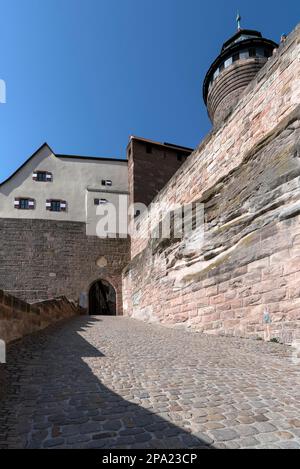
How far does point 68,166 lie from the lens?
23359mm

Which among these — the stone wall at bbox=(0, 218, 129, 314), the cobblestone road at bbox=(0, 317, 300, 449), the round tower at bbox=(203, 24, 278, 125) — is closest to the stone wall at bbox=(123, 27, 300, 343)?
the cobblestone road at bbox=(0, 317, 300, 449)

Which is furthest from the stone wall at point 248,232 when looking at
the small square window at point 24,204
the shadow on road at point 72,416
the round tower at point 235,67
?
the small square window at point 24,204

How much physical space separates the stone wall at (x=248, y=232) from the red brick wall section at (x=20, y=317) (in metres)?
3.30

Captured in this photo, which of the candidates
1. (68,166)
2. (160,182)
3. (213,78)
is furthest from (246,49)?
(68,166)

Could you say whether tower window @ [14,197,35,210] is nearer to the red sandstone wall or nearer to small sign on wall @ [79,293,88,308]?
small sign on wall @ [79,293,88,308]

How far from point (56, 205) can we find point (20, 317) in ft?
55.5

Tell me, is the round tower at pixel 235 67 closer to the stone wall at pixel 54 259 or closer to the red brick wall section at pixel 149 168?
the red brick wall section at pixel 149 168

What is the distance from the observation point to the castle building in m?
5.75

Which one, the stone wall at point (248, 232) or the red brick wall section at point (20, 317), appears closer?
the red brick wall section at point (20, 317)

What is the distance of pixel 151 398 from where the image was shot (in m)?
3.15

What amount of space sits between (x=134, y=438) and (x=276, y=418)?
1.11 meters

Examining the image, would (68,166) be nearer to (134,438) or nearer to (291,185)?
(291,185)

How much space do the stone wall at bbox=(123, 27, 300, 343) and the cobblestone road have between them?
3.03ft

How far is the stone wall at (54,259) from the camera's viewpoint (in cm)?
2031
